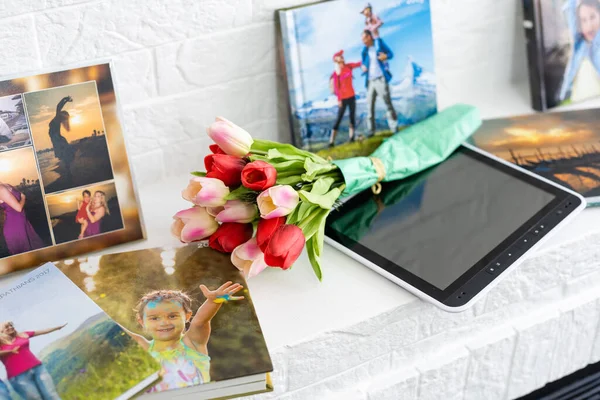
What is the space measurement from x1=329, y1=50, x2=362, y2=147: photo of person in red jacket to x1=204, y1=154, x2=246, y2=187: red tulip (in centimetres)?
26

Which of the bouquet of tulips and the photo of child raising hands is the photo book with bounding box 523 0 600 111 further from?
the photo of child raising hands

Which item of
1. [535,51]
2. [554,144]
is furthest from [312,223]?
[535,51]

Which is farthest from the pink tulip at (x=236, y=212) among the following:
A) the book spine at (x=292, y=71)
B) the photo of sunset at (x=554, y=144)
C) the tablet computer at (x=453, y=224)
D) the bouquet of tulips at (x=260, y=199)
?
the photo of sunset at (x=554, y=144)

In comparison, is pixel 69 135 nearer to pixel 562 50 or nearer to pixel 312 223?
pixel 312 223

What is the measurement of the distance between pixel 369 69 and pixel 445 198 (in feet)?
0.73

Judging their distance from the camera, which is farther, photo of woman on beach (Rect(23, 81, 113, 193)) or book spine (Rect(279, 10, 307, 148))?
book spine (Rect(279, 10, 307, 148))

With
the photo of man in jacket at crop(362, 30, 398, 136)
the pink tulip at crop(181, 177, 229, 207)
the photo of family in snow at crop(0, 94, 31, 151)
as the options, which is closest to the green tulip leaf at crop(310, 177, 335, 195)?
the pink tulip at crop(181, 177, 229, 207)

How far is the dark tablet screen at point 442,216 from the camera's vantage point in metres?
0.80

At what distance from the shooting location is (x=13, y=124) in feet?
2.48

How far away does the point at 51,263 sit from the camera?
772mm

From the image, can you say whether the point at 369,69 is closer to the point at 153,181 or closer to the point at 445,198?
the point at 445,198

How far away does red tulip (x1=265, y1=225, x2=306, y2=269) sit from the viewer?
713 millimetres

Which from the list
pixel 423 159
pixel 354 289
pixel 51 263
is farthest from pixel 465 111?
pixel 51 263

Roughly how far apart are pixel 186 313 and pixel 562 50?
747 mm
